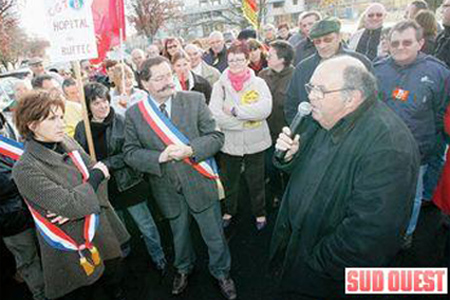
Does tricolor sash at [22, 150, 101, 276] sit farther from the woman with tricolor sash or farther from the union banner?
the union banner

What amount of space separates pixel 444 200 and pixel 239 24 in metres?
46.1

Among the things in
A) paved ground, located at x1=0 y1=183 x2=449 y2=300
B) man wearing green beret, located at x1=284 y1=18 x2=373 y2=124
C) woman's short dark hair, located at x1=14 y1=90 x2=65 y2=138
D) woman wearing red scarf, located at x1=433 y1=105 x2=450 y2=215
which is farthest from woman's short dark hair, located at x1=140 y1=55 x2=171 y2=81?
→ woman wearing red scarf, located at x1=433 y1=105 x2=450 y2=215

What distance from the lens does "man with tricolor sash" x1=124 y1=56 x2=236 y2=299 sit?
102 inches

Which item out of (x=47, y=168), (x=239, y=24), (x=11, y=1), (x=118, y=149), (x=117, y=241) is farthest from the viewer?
(x=239, y=24)

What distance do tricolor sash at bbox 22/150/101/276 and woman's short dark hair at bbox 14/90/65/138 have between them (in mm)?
342

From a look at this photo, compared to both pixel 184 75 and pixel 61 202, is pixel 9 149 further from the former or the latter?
pixel 184 75

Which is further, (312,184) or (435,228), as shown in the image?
(435,228)

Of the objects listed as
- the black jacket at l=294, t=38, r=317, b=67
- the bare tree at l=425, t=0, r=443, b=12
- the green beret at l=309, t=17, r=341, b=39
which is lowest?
the black jacket at l=294, t=38, r=317, b=67

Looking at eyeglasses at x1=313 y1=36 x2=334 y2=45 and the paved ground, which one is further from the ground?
eyeglasses at x1=313 y1=36 x2=334 y2=45

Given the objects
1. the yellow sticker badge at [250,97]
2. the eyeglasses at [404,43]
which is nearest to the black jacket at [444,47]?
the eyeglasses at [404,43]

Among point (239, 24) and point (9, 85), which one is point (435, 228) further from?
point (239, 24)

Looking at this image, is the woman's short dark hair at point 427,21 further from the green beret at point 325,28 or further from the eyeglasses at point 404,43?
the green beret at point 325,28

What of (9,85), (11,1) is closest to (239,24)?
(11,1)

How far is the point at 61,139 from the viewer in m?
2.24
